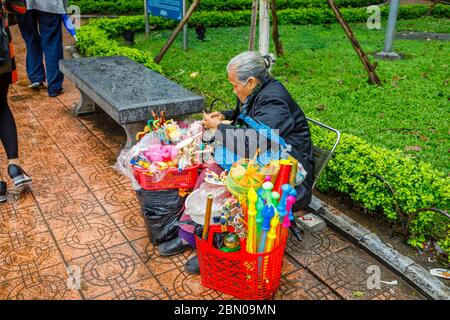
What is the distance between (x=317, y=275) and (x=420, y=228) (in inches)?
36.3

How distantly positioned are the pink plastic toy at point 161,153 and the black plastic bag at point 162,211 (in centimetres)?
24

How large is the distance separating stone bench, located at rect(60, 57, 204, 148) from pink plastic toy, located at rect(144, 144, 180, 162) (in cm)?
87

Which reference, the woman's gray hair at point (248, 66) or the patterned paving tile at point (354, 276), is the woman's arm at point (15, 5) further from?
the patterned paving tile at point (354, 276)

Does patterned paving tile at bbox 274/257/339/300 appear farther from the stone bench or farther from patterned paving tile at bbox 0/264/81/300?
the stone bench

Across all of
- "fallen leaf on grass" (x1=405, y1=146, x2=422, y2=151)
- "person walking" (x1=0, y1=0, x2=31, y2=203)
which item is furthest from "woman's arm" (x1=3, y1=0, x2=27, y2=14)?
"fallen leaf on grass" (x1=405, y1=146, x2=422, y2=151)

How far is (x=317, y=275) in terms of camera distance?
3254mm

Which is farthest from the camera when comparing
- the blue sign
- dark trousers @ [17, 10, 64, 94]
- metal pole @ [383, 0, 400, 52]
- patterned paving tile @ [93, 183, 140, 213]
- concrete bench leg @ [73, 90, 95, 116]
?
the blue sign

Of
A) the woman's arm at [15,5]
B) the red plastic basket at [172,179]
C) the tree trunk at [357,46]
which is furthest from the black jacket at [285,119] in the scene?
the tree trunk at [357,46]

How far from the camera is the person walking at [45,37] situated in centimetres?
628

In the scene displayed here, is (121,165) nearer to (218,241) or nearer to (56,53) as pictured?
(218,241)

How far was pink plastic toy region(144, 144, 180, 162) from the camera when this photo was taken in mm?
3441

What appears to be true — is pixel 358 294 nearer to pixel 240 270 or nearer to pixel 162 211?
pixel 240 270
